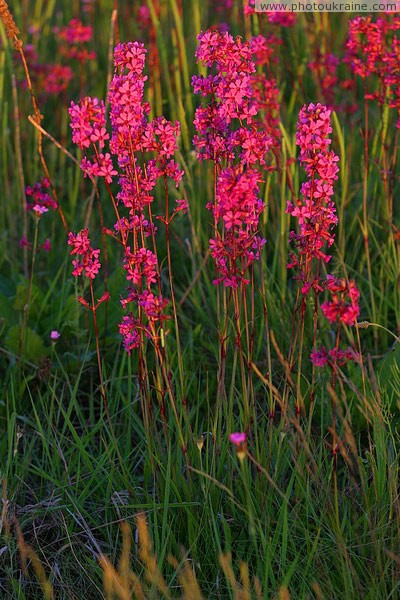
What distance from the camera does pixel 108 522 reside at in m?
2.11

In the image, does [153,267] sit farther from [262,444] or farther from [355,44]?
[355,44]

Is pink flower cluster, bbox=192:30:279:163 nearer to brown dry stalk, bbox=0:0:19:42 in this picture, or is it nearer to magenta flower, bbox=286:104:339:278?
magenta flower, bbox=286:104:339:278

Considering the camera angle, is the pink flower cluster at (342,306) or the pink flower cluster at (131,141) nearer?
the pink flower cluster at (342,306)

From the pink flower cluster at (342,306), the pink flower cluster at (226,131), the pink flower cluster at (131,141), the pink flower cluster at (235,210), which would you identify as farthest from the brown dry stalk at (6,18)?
the pink flower cluster at (342,306)

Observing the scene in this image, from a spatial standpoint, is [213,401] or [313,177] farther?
[213,401]

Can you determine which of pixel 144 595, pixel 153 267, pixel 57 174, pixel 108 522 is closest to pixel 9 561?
pixel 108 522

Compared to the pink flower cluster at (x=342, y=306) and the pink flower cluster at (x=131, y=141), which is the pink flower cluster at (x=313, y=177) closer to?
the pink flower cluster at (x=342, y=306)

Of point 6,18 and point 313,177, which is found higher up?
point 6,18

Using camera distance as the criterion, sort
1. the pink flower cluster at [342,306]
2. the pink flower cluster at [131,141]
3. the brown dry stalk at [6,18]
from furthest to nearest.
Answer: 1. the brown dry stalk at [6,18]
2. the pink flower cluster at [131,141]
3. the pink flower cluster at [342,306]

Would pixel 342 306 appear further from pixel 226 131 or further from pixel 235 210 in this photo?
pixel 226 131

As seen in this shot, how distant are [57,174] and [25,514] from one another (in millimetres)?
2141

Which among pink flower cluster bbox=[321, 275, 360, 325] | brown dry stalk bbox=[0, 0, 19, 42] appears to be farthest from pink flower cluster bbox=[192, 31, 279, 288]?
brown dry stalk bbox=[0, 0, 19, 42]

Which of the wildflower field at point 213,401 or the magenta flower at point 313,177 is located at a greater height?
the magenta flower at point 313,177

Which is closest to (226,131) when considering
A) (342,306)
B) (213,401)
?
(342,306)
